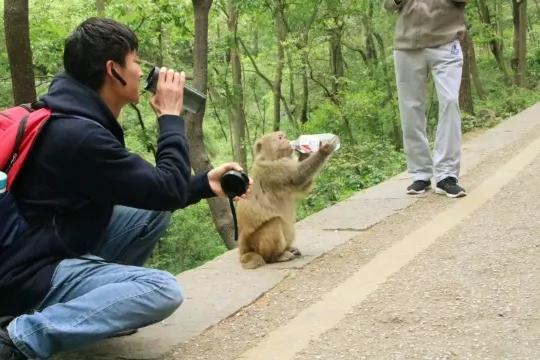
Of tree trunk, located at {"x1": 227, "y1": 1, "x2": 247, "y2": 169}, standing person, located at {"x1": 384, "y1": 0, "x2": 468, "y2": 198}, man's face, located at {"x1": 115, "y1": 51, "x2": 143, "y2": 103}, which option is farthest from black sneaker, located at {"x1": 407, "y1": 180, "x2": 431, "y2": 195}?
tree trunk, located at {"x1": 227, "y1": 1, "x2": 247, "y2": 169}

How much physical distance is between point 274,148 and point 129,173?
225cm

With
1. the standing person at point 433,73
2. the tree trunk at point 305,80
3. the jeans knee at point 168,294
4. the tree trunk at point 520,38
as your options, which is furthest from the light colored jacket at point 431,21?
the tree trunk at point 520,38

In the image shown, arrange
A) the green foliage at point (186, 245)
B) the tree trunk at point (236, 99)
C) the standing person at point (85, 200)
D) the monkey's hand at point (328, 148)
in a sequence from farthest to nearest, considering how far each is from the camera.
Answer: the tree trunk at point (236, 99) < the green foliage at point (186, 245) < the monkey's hand at point (328, 148) < the standing person at point (85, 200)

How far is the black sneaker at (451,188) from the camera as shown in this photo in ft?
19.7

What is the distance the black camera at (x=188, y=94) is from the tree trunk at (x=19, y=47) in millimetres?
3713

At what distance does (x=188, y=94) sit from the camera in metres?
3.11

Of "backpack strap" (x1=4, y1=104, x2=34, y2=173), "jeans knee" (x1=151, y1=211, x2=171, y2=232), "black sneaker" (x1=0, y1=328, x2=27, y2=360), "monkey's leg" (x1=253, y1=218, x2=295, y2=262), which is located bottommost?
"monkey's leg" (x1=253, y1=218, x2=295, y2=262)

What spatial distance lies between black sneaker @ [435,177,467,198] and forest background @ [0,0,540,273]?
2.84 meters

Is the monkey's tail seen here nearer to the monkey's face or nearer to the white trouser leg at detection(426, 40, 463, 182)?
the monkey's face

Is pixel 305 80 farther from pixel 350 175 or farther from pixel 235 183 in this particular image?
pixel 235 183

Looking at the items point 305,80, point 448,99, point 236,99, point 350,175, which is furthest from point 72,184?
point 305,80

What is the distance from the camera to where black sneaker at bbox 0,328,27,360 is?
8.52ft

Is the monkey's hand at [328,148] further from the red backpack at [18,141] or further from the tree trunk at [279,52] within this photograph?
the tree trunk at [279,52]

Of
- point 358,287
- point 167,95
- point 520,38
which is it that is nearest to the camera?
point 167,95
